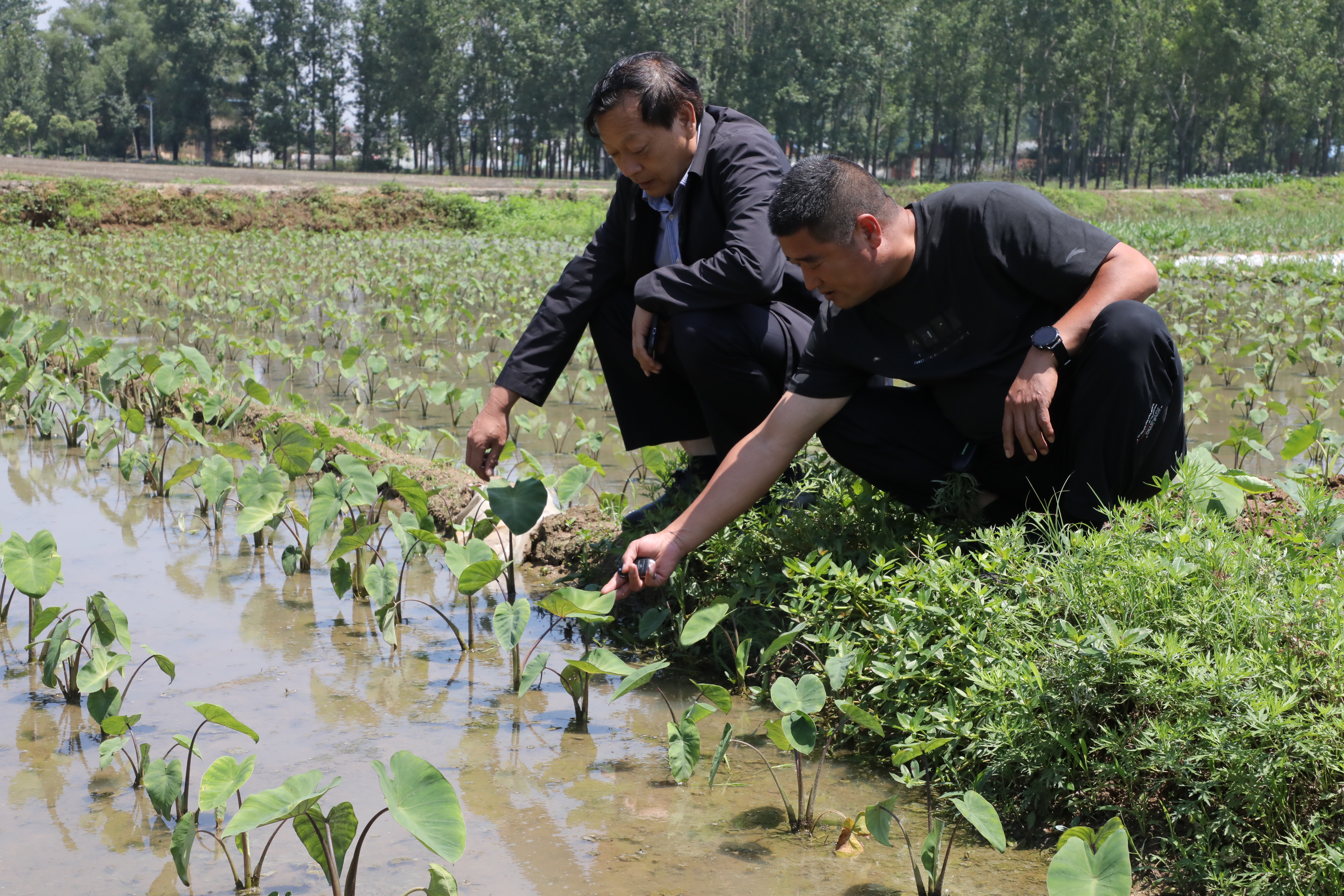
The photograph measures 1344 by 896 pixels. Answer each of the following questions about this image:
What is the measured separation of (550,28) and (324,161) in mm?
27191

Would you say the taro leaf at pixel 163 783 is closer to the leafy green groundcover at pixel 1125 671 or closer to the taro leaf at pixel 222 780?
the taro leaf at pixel 222 780

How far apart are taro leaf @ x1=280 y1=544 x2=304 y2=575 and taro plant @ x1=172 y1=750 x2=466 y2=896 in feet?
4.75

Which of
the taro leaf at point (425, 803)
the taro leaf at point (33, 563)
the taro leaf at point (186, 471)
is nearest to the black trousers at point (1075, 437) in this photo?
the taro leaf at point (425, 803)

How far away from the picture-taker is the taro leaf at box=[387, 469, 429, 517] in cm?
289

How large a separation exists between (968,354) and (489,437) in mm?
1240

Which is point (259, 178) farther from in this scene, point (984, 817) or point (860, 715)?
point (984, 817)

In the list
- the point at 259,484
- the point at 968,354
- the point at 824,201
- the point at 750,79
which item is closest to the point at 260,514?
the point at 259,484

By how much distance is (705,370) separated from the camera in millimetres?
2842

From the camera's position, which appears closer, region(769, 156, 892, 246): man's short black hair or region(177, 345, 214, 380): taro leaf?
region(769, 156, 892, 246): man's short black hair

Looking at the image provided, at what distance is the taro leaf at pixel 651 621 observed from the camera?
8.08ft

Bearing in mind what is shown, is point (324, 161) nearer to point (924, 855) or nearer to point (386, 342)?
point (386, 342)

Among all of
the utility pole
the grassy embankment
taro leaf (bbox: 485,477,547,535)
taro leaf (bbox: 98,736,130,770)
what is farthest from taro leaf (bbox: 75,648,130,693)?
the utility pole

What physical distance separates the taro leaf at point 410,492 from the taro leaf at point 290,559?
14.6 inches

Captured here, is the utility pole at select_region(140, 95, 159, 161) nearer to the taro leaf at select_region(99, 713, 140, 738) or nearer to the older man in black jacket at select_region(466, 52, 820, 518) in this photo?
the older man in black jacket at select_region(466, 52, 820, 518)
